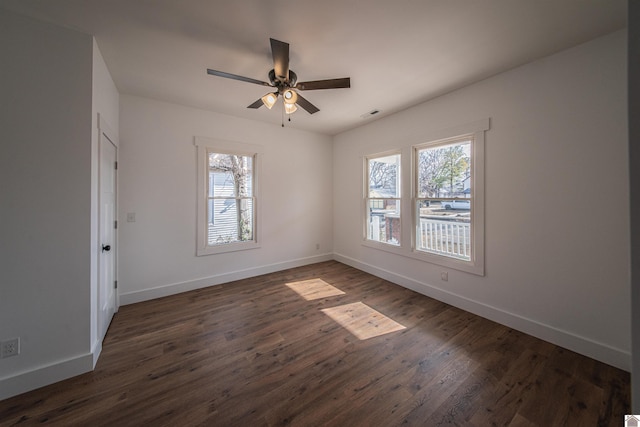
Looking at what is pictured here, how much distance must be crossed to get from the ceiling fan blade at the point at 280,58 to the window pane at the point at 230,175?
6.95 feet

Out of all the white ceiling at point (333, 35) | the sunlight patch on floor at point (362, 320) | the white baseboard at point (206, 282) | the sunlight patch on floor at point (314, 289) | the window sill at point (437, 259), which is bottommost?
the sunlight patch on floor at point (362, 320)

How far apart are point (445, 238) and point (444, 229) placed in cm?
13

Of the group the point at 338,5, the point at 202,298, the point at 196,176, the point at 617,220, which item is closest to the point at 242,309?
the point at 202,298

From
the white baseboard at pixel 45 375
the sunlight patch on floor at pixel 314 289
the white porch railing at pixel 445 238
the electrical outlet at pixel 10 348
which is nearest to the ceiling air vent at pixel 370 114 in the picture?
the white porch railing at pixel 445 238

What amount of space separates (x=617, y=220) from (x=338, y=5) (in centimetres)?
283

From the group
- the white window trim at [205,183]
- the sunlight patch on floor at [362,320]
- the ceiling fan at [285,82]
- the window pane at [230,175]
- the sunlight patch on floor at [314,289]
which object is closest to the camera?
the ceiling fan at [285,82]

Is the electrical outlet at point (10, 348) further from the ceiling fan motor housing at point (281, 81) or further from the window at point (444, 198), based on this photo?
the window at point (444, 198)

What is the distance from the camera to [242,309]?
300 centimetres

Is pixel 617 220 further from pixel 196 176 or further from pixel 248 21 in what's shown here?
pixel 196 176

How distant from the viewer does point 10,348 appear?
67.8 inches

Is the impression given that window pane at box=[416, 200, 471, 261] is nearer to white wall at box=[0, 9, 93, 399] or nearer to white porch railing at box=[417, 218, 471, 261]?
white porch railing at box=[417, 218, 471, 261]

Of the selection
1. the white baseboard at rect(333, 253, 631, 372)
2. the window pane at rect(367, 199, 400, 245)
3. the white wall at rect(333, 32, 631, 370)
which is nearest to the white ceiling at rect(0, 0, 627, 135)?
the white wall at rect(333, 32, 631, 370)

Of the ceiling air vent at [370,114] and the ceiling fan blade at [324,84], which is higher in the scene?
the ceiling air vent at [370,114]

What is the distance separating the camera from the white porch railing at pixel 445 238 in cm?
307
